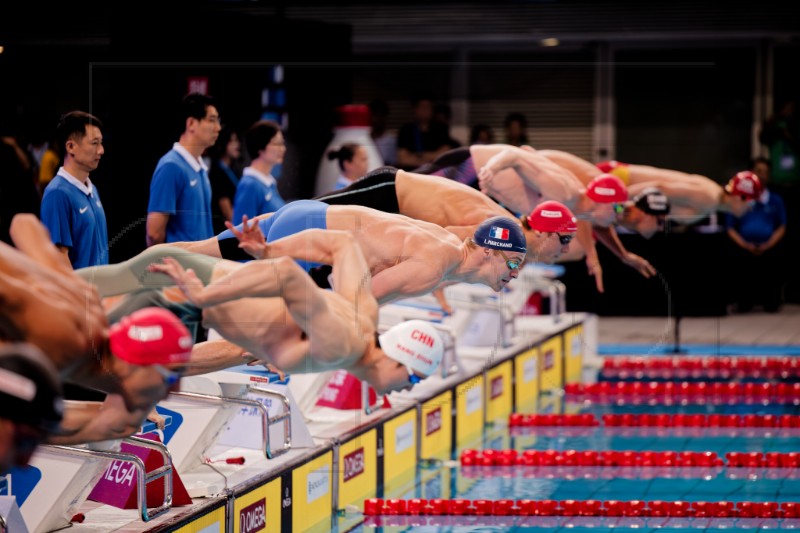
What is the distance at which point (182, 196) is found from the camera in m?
5.20

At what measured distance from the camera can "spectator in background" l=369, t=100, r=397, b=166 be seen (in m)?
7.54

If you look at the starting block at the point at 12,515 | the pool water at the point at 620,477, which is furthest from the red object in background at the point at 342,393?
the starting block at the point at 12,515

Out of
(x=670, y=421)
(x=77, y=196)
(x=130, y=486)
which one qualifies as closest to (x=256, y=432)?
(x=130, y=486)

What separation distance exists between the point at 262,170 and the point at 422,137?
220 cm

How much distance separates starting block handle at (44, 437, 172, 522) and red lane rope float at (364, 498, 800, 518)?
1929mm

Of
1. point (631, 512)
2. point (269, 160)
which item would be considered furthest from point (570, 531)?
point (269, 160)

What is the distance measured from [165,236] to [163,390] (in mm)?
1374

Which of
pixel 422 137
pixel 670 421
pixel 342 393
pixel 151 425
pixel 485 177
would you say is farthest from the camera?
pixel 670 421

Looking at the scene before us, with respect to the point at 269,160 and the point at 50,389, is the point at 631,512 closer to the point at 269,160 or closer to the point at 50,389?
the point at 269,160

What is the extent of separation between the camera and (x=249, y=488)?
535 centimetres

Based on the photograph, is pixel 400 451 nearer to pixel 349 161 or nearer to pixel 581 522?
pixel 581 522

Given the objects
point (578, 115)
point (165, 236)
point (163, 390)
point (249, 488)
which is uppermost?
point (578, 115)

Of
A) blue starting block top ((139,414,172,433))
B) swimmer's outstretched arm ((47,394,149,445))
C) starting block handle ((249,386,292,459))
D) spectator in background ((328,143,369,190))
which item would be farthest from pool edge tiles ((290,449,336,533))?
swimmer's outstretched arm ((47,394,149,445))

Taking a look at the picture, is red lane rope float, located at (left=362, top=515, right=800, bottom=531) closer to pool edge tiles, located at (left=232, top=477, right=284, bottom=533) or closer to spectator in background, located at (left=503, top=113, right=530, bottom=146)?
pool edge tiles, located at (left=232, top=477, right=284, bottom=533)
